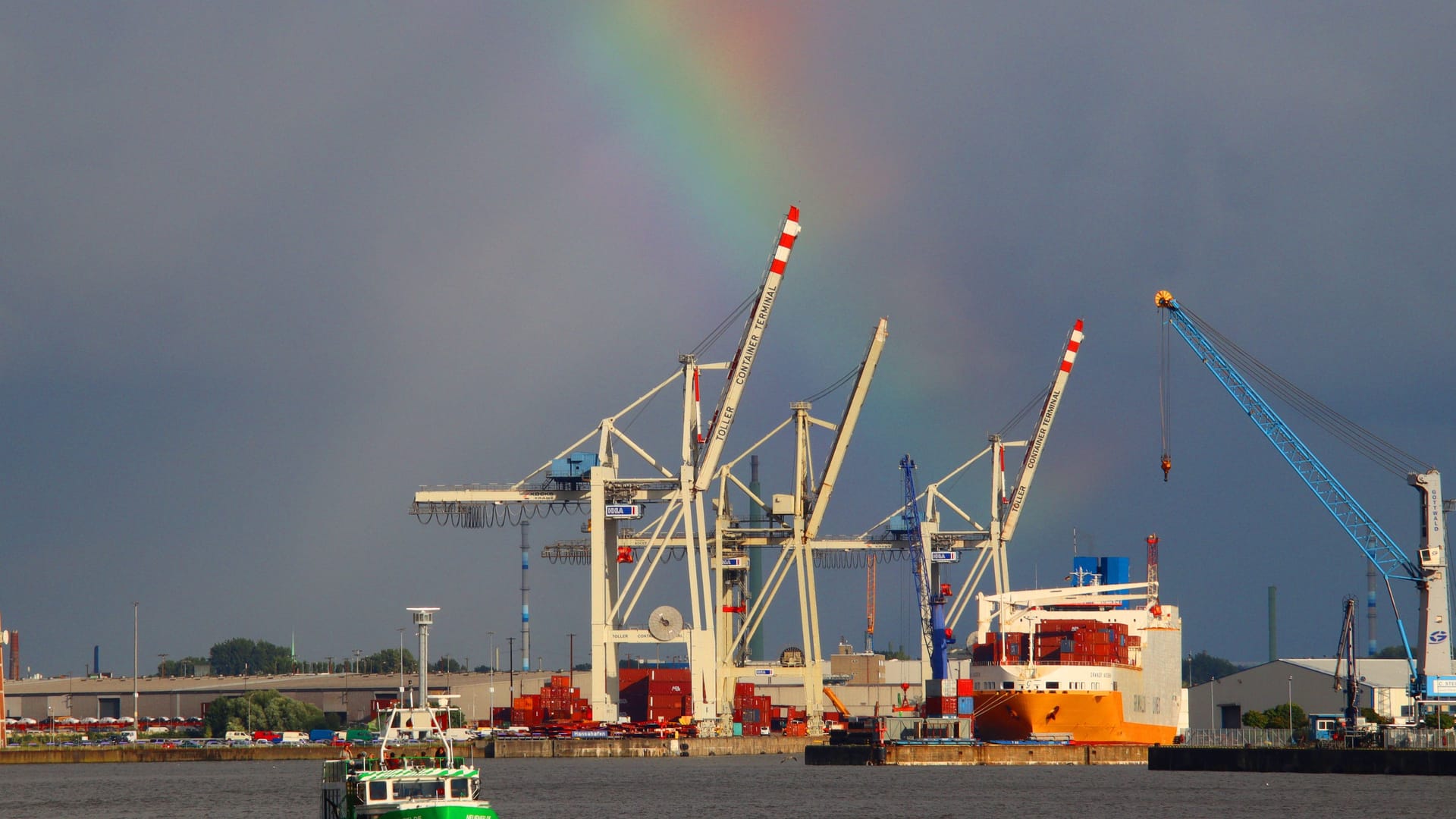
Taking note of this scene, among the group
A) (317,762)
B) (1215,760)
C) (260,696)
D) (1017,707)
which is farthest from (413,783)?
(260,696)

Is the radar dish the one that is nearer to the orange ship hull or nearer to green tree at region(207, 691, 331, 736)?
the orange ship hull

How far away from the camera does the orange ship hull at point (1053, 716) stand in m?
→ 107

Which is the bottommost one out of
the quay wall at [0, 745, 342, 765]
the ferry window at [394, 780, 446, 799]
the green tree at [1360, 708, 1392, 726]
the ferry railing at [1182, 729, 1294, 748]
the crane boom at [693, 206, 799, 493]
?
the quay wall at [0, 745, 342, 765]

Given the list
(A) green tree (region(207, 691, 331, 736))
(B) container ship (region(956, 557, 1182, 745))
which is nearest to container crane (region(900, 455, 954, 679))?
(B) container ship (region(956, 557, 1182, 745))

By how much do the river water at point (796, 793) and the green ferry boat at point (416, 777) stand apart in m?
21.6

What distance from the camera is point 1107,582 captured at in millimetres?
130875

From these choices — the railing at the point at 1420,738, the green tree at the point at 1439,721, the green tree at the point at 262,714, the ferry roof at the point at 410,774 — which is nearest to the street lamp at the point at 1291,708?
the green tree at the point at 1439,721

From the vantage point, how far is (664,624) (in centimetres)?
11062

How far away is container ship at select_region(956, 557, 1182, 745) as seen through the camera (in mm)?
107688

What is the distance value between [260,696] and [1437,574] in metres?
115

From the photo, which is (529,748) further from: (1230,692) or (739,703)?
(1230,692)

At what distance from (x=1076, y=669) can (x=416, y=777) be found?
74293 mm

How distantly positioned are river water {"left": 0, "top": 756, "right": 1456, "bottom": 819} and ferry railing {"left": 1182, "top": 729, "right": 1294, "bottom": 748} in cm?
491

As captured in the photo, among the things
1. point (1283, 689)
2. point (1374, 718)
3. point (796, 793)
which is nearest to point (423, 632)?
point (796, 793)
